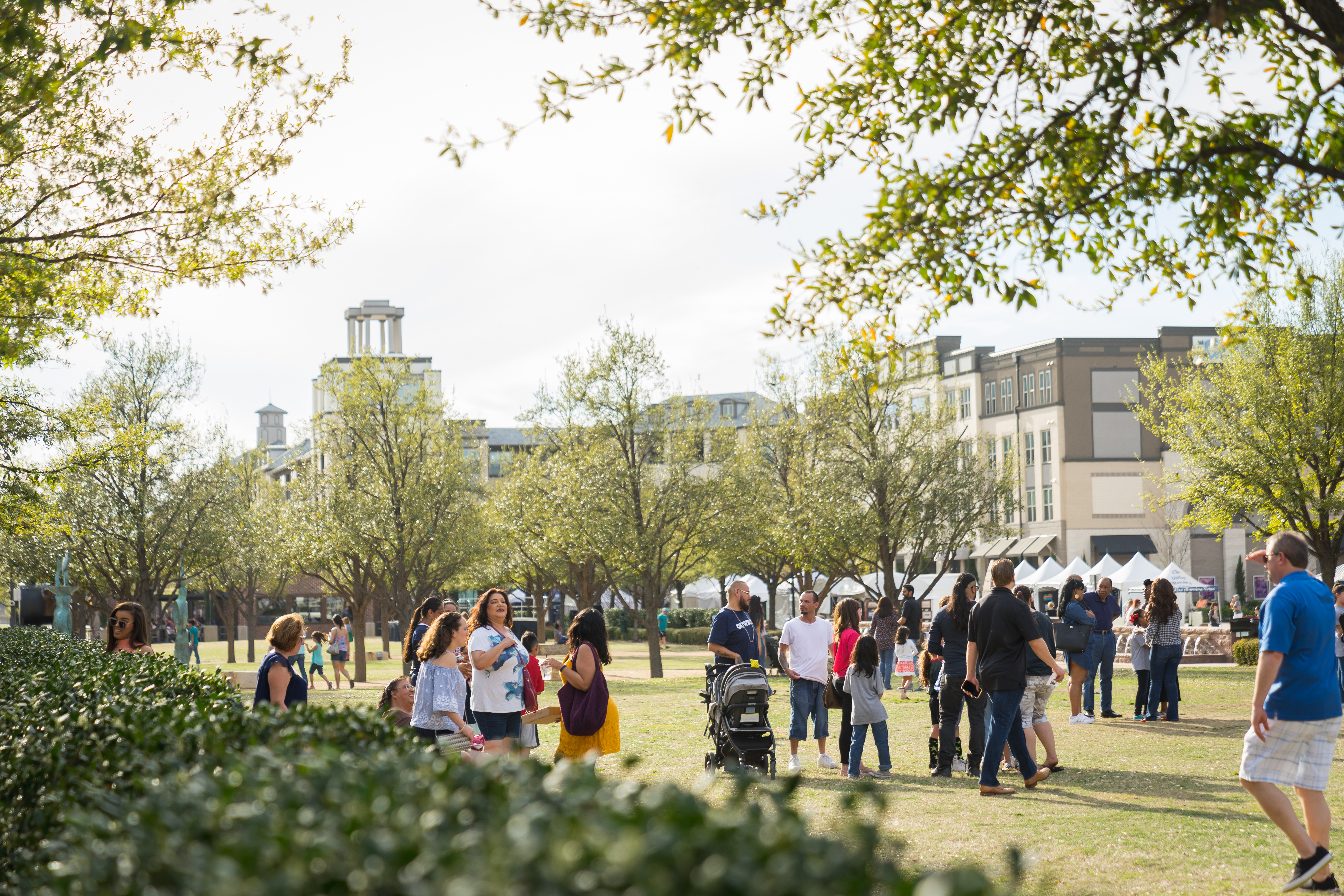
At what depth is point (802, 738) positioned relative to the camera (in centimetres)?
1227

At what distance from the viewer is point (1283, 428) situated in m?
27.1

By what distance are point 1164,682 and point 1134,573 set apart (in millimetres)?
21536

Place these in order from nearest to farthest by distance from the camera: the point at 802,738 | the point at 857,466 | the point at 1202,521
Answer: the point at 802,738
the point at 1202,521
the point at 857,466

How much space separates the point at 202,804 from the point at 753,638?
401 inches

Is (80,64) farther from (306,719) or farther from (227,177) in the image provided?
(306,719)

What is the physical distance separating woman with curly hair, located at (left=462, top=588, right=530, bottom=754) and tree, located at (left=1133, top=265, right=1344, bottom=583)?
22543mm

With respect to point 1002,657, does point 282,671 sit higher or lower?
higher

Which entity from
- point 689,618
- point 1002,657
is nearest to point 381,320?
point 689,618

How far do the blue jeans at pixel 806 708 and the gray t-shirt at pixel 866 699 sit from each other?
0.58 meters

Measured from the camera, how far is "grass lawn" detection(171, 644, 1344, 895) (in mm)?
7160

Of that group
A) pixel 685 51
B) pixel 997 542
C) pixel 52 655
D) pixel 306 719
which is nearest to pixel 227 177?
pixel 52 655

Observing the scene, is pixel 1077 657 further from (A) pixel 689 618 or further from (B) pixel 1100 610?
(A) pixel 689 618

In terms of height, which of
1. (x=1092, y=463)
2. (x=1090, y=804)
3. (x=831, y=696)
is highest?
(x=1092, y=463)

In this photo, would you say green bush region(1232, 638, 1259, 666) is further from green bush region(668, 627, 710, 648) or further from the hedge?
the hedge
